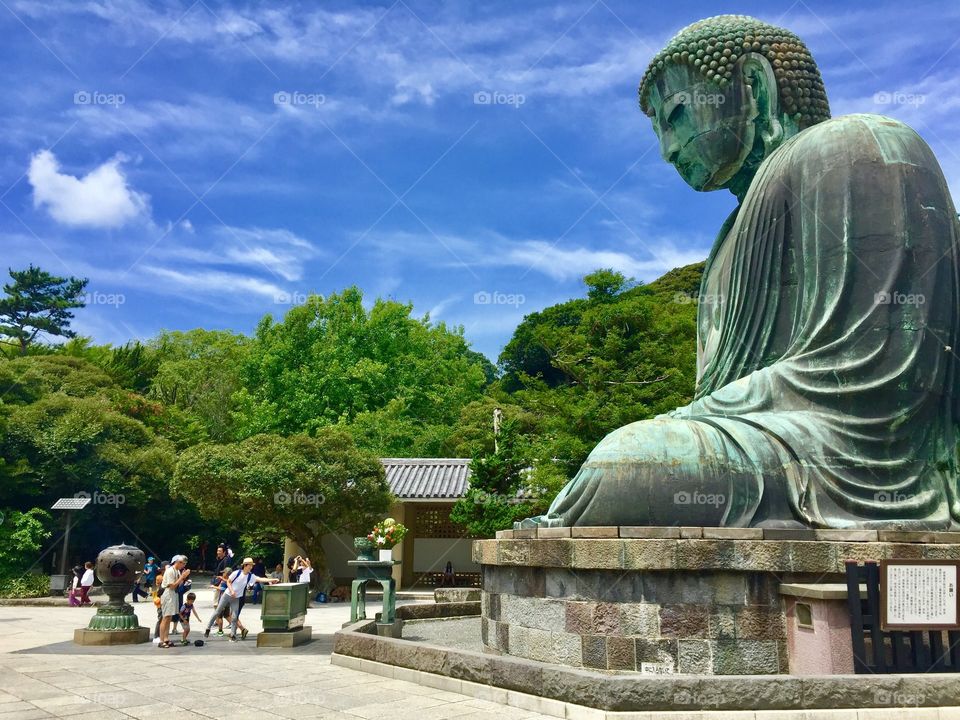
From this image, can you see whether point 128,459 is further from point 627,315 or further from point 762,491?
point 762,491

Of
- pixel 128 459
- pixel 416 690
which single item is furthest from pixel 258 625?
pixel 128 459

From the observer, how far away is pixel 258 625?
14594 mm

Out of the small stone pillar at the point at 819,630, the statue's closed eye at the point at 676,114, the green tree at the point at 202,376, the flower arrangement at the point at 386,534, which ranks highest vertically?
the green tree at the point at 202,376

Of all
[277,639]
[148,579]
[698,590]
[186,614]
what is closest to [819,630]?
[698,590]

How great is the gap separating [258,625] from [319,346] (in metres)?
19.0

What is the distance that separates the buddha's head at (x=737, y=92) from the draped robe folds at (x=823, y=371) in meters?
0.71

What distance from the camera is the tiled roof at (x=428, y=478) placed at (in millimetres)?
24531

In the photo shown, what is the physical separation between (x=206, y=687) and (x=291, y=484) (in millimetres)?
12938

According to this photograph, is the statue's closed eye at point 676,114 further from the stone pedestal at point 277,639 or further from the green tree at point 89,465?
the green tree at point 89,465

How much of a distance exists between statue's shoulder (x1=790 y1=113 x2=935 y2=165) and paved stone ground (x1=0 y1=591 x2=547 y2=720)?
539cm

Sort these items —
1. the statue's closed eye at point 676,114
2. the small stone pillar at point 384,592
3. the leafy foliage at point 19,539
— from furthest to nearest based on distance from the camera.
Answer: the leafy foliage at point 19,539, the small stone pillar at point 384,592, the statue's closed eye at point 676,114

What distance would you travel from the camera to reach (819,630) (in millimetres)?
5363

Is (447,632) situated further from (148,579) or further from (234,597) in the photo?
(148,579)

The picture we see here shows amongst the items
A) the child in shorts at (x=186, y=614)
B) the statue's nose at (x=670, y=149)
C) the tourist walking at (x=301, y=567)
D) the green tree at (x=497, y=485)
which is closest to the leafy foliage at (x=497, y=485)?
the green tree at (x=497, y=485)
